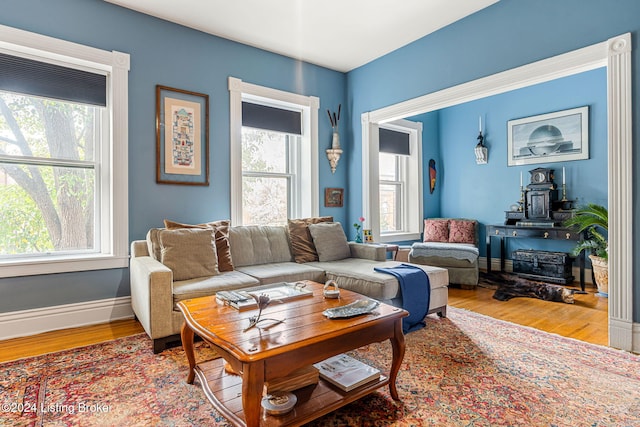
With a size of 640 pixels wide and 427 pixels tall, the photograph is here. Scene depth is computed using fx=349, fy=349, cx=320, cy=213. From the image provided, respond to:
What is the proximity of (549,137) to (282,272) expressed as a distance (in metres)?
4.20

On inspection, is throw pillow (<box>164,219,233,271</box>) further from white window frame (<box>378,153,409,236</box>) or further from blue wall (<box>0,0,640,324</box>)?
white window frame (<box>378,153,409,236</box>)

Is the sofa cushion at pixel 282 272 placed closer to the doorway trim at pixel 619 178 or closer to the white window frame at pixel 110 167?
the white window frame at pixel 110 167

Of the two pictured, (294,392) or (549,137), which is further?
(549,137)

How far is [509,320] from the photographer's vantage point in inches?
124

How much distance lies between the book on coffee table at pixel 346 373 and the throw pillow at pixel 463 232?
152 inches

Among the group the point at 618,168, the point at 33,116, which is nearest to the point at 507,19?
the point at 618,168

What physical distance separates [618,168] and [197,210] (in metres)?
3.63

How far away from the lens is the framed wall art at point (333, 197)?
4715mm

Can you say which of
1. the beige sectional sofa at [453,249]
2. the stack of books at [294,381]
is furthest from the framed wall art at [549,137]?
the stack of books at [294,381]

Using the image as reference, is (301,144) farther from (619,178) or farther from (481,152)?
(619,178)

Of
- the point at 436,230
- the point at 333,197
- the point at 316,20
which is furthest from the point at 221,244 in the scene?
the point at 436,230

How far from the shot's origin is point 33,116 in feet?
9.87

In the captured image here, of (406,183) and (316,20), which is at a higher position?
(316,20)

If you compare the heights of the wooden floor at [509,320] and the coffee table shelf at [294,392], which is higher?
the coffee table shelf at [294,392]
